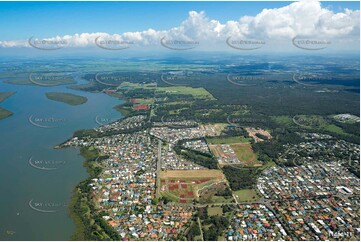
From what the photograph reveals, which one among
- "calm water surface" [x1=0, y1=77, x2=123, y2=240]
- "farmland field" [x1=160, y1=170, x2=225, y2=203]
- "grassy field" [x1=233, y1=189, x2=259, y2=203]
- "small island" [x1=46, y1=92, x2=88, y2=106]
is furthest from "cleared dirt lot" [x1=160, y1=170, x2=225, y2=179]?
"small island" [x1=46, y1=92, x2=88, y2=106]

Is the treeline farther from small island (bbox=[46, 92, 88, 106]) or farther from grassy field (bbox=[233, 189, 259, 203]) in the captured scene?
small island (bbox=[46, 92, 88, 106])

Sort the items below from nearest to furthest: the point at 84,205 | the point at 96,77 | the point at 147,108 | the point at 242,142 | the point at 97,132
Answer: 1. the point at 84,205
2. the point at 242,142
3. the point at 97,132
4. the point at 147,108
5. the point at 96,77

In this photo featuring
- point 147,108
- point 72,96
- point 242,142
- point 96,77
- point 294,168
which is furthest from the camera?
point 96,77

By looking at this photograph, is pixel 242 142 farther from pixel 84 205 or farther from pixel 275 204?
pixel 84 205

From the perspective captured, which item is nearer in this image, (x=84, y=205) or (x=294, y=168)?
(x=84, y=205)

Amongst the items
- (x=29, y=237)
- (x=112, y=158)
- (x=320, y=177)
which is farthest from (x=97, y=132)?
(x=320, y=177)

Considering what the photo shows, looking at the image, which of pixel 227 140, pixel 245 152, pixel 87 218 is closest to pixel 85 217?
pixel 87 218
